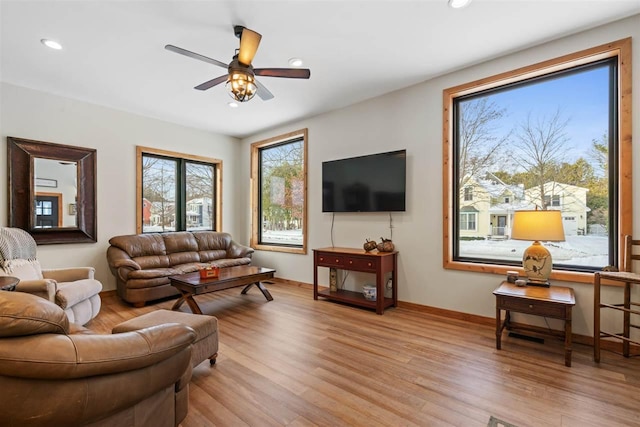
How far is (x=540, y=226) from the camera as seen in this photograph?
8.45ft

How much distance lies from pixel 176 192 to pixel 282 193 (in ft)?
6.48

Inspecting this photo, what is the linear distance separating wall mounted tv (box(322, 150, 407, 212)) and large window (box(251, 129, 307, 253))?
0.68 metres

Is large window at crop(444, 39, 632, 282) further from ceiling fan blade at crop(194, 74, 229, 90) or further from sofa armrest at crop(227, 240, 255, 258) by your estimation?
sofa armrest at crop(227, 240, 255, 258)

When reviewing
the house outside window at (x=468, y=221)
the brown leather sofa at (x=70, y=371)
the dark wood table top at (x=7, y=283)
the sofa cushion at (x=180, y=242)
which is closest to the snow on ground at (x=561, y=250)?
the house outside window at (x=468, y=221)

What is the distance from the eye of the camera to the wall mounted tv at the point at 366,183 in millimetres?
3854

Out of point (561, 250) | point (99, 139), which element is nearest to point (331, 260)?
point (561, 250)

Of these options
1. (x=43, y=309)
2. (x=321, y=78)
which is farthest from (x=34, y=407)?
(x=321, y=78)

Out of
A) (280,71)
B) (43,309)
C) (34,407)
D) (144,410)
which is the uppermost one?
(280,71)

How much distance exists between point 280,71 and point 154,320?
229cm

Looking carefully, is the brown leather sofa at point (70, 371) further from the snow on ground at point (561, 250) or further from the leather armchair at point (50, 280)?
the snow on ground at point (561, 250)

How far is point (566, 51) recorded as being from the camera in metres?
2.83

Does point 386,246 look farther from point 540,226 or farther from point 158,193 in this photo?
point 158,193

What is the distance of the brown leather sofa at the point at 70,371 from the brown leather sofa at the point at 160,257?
121 inches

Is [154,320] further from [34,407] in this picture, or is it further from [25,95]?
[25,95]
